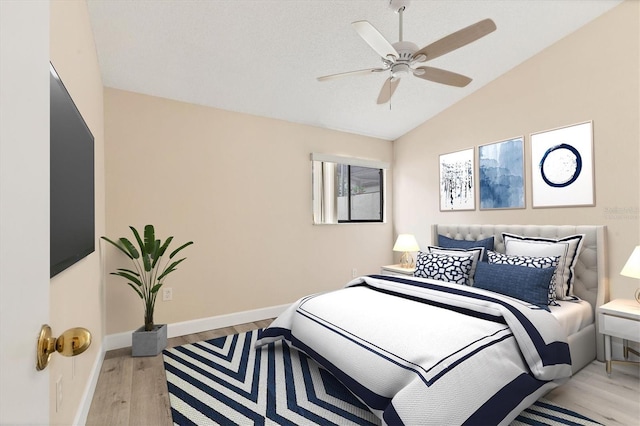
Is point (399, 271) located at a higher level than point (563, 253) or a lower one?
lower

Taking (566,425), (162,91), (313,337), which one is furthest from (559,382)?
(162,91)

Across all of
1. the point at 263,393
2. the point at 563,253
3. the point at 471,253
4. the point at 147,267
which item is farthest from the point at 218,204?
the point at 563,253

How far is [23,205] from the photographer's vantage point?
1.69 ft

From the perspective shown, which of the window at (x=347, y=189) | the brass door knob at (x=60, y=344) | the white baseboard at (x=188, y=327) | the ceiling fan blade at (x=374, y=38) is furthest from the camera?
the window at (x=347, y=189)

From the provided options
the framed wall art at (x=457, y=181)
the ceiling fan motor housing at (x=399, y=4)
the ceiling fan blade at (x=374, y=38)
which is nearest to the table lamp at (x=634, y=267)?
the framed wall art at (x=457, y=181)

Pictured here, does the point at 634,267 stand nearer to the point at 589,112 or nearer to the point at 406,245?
the point at 589,112

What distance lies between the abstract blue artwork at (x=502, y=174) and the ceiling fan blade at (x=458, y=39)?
1994 millimetres

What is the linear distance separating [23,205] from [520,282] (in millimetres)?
2958

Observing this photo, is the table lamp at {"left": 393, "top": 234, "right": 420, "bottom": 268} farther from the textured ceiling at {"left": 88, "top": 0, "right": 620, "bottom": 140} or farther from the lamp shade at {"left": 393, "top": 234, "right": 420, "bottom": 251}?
the textured ceiling at {"left": 88, "top": 0, "right": 620, "bottom": 140}

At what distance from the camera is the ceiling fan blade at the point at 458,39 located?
70.4 inches

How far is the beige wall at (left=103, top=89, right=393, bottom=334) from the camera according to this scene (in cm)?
306

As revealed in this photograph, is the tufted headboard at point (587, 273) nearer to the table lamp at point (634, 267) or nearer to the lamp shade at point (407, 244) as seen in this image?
the table lamp at point (634, 267)

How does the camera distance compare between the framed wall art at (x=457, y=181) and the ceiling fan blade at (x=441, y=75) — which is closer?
the ceiling fan blade at (x=441, y=75)

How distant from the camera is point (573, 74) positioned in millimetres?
3041
